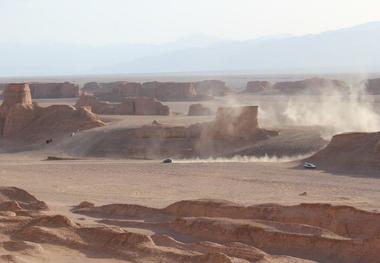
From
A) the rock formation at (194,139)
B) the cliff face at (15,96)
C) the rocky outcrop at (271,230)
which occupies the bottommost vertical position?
the rock formation at (194,139)

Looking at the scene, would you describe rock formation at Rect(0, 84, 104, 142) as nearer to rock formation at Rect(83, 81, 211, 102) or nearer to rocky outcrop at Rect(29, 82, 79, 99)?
rock formation at Rect(83, 81, 211, 102)

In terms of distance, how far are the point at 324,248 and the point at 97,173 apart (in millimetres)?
22907

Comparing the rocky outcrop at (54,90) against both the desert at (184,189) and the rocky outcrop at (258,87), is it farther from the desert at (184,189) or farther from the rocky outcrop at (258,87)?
the desert at (184,189)

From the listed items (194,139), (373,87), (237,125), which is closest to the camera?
(237,125)

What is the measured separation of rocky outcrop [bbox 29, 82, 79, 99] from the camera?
110 m

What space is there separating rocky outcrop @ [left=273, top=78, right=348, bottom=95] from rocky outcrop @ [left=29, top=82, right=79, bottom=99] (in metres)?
36.0

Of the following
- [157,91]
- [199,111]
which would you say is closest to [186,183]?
[199,111]

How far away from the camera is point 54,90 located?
113438 mm

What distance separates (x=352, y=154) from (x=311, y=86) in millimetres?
81923

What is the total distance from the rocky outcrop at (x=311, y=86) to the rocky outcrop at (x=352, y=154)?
74.7 m

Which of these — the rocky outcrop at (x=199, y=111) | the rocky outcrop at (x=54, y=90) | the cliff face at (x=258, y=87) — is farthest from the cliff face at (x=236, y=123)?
the cliff face at (x=258, y=87)

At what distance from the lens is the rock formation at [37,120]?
54.3m

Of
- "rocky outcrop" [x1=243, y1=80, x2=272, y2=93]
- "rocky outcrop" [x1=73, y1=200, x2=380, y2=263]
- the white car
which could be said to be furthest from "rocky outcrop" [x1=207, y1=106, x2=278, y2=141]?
"rocky outcrop" [x1=243, y1=80, x2=272, y2=93]

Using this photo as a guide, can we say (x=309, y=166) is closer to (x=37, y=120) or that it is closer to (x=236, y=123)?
(x=236, y=123)
